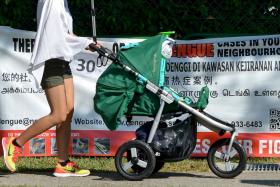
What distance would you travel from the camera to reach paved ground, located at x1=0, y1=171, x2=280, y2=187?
25.1 ft

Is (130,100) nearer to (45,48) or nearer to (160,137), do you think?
(160,137)

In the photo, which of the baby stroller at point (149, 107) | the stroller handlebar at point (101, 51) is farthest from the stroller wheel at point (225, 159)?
the stroller handlebar at point (101, 51)

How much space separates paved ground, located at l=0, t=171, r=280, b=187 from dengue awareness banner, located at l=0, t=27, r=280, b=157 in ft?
2.89

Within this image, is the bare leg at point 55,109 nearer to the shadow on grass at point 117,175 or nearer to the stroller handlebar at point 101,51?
the stroller handlebar at point 101,51

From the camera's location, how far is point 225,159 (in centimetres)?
772

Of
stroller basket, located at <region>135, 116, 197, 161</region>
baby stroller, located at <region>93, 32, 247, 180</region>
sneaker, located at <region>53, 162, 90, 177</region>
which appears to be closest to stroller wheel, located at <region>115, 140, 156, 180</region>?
baby stroller, located at <region>93, 32, 247, 180</region>

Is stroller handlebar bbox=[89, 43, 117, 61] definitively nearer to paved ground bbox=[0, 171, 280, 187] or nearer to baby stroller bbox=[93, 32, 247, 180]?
baby stroller bbox=[93, 32, 247, 180]

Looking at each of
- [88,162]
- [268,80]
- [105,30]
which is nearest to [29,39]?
[105,30]

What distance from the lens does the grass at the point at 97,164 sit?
28.0ft

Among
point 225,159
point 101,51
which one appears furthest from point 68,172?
point 225,159

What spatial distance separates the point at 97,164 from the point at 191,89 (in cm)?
133

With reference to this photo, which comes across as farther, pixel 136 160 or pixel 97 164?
pixel 97 164

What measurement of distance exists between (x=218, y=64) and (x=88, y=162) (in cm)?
179

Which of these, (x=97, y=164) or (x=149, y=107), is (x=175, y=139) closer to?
(x=149, y=107)
